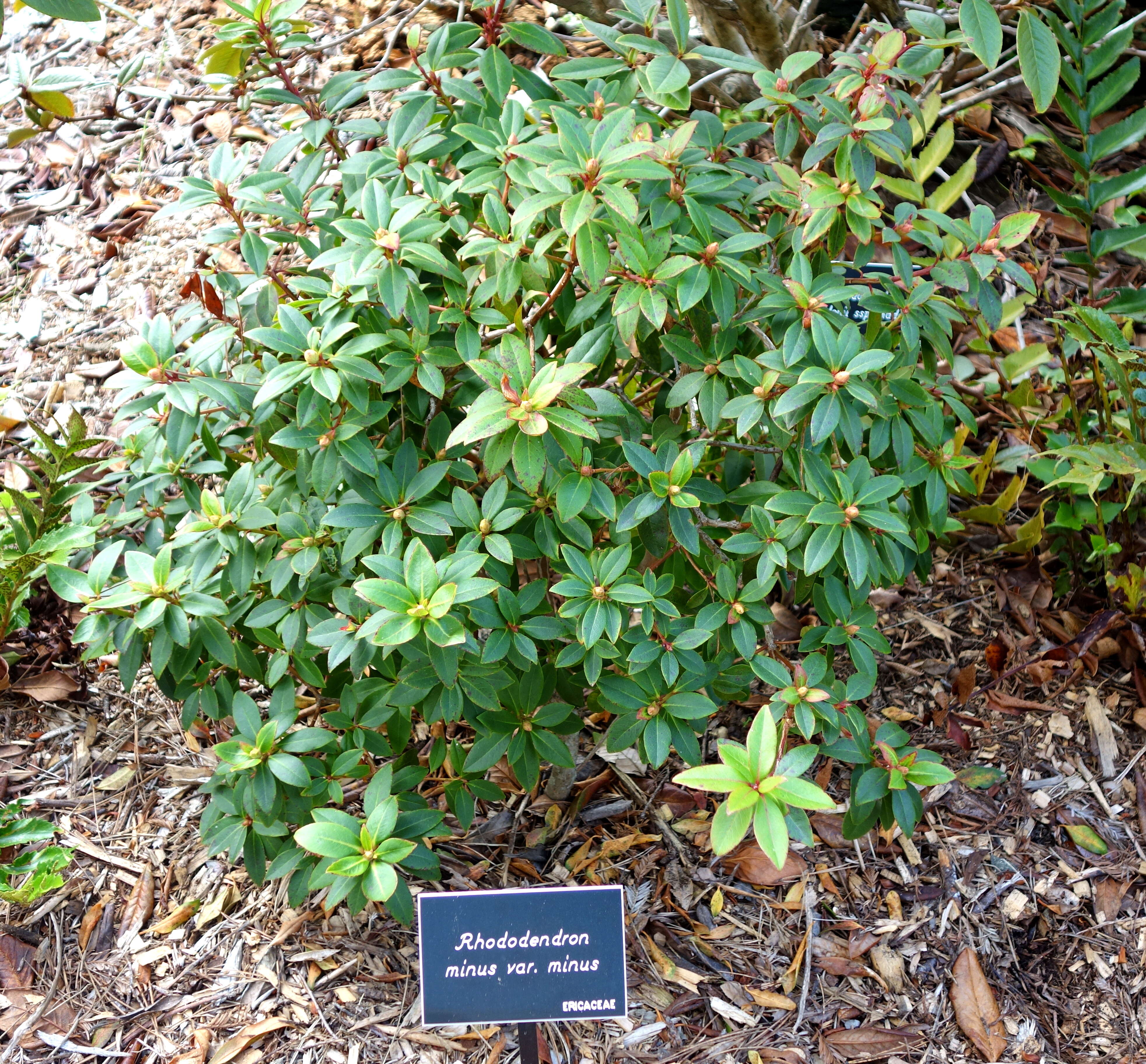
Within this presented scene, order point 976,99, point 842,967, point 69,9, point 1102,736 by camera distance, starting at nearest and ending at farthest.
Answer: point 69,9 → point 842,967 → point 1102,736 → point 976,99

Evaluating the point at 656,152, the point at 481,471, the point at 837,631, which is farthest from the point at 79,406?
the point at 837,631

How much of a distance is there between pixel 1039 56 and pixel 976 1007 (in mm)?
1868

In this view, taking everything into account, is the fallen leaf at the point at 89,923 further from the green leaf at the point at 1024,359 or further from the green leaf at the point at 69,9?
the green leaf at the point at 1024,359

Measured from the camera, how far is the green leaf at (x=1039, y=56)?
1712 millimetres

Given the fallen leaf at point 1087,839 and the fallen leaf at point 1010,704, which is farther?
the fallen leaf at point 1010,704

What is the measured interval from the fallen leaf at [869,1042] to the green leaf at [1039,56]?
5.94ft

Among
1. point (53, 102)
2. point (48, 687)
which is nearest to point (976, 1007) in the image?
point (48, 687)

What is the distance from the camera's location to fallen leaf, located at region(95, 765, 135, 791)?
100 inches

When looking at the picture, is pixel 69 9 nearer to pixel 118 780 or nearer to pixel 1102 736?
pixel 118 780

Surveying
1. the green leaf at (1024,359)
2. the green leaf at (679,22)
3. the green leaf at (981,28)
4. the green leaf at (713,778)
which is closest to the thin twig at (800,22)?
the green leaf at (1024,359)

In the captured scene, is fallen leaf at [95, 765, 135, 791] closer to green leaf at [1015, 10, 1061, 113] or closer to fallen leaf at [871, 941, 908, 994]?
fallen leaf at [871, 941, 908, 994]

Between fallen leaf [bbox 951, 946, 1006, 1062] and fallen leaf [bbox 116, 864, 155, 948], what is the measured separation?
5.87ft

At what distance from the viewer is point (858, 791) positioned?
1.92m

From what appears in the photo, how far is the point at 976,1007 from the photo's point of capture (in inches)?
85.4
